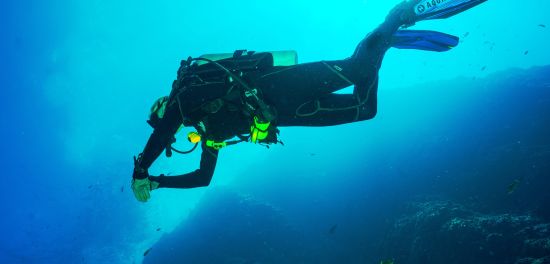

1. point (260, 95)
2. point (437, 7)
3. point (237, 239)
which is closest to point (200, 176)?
point (260, 95)

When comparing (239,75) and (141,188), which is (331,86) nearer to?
(239,75)

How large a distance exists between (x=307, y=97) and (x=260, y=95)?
66cm

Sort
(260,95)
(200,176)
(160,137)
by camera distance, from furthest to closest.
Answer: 1. (200,176)
2. (260,95)
3. (160,137)

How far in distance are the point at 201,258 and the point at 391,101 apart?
2951cm

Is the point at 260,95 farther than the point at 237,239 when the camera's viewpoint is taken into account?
No

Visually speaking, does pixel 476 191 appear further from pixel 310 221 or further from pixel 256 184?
pixel 256 184

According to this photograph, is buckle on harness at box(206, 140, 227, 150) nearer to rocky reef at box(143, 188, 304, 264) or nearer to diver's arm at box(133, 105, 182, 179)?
diver's arm at box(133, 105, 182, 179)

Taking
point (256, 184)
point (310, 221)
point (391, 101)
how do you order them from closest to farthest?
point (310, 221), point (256, 184), point (391, 101)

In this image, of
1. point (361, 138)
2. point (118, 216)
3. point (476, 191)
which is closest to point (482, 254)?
point (476, 191)

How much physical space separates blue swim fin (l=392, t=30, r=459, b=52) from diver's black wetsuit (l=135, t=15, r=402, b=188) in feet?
1.04

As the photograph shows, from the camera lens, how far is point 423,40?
5336mm

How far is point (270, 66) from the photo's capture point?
453cm

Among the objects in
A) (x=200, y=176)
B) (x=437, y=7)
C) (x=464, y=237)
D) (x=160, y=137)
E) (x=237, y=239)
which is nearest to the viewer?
(x=160, y=137)

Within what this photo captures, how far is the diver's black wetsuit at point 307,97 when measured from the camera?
409 cm
